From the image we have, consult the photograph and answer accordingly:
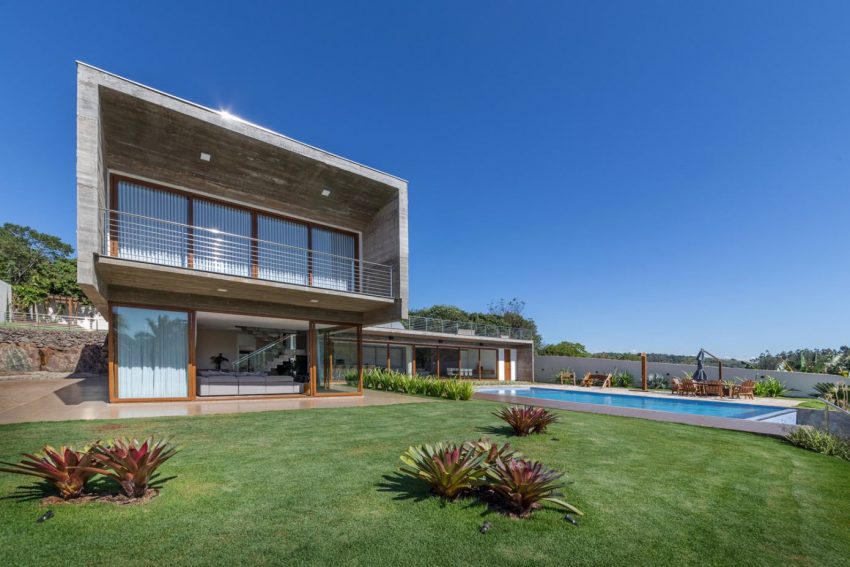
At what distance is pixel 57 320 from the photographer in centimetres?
2258

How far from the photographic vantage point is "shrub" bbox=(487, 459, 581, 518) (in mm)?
3871

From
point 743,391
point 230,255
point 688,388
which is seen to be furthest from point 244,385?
point 743,391

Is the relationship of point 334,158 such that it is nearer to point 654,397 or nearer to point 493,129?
point 493,129

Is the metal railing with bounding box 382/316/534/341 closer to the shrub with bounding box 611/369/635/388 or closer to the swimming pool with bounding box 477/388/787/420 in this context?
the shrub with bounding box 611/369/635/388

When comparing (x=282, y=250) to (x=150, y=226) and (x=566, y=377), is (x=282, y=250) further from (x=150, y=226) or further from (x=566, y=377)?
(x=566, y=377)

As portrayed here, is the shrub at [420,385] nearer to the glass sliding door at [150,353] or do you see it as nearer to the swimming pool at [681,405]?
the swimming pool at [681,405]

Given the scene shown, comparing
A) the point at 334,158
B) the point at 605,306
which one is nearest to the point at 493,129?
the point at 334,158

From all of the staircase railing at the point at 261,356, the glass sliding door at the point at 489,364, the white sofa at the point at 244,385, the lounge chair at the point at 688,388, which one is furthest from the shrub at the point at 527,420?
the glass sliding door at the point at 489,364

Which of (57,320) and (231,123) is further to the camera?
(57,320)

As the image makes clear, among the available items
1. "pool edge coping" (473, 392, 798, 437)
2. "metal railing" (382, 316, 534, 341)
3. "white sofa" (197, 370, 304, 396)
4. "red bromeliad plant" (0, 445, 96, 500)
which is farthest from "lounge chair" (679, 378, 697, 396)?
"red bromeliad plant" (0, 445, 96, 500)

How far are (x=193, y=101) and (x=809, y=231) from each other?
29.3 meters

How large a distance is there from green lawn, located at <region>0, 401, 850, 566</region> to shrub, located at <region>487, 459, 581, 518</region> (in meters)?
0.15

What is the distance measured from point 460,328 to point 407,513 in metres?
21.9

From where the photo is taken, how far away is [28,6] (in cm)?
1143
